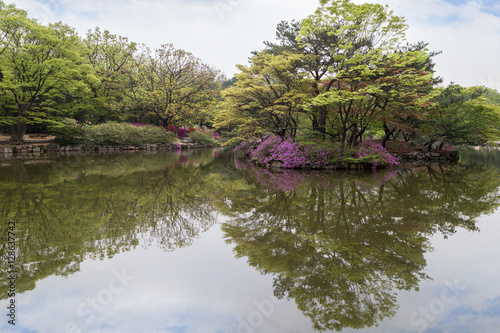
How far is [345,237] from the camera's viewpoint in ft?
15.0

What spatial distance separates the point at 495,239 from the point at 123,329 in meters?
5.62

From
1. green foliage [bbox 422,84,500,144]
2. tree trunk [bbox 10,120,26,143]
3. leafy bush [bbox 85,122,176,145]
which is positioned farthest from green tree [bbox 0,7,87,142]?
green foliage [bbox 422,84,500,144]

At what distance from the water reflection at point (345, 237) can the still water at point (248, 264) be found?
22 millimetres

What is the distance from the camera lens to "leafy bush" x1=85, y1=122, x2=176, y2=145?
24344 mm

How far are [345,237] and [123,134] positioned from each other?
81.3ft

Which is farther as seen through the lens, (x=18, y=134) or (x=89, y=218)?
(x=18, y=134)

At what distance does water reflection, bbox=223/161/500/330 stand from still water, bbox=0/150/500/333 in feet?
0.07

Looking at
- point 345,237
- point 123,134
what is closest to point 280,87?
point 345,237

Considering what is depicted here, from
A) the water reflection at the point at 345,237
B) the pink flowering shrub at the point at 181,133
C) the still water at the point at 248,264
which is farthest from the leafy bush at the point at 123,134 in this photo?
the water reflection at the point at 345,237

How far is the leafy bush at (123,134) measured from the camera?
958 inches

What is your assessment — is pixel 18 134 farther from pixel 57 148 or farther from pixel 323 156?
pixel 323 156

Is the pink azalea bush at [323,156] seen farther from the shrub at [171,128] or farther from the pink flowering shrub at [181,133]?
the pink flowering shrub at [181,133]

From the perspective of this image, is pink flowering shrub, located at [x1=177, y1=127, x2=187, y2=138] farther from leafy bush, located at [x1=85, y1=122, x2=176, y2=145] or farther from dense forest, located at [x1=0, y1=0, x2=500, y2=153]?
leafy bush, located at [x1=85, y1=122, x2=176, y2=145]

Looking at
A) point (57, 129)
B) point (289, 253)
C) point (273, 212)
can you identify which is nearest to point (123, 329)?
point (289, 253)
